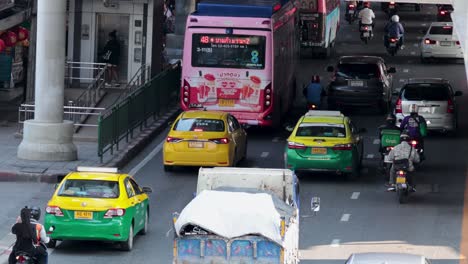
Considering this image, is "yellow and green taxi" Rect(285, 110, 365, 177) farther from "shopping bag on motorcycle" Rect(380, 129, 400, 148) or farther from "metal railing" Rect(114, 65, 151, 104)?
"metal railing" Rect(114, 65, 151, 104)

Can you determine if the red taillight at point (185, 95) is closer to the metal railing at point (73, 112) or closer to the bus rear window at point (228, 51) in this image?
the bus rear window at point (228, 51)

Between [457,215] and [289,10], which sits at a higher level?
[289,10]

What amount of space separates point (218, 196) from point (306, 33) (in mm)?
32663

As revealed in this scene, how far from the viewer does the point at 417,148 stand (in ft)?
109

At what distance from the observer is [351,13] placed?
69438mm

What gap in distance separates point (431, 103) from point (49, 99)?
10.6 meters

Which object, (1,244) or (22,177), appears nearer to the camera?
(1,244)

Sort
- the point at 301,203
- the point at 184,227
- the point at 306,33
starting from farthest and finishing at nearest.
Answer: the point at 306,33
the point at 301,203
the point at 184,227

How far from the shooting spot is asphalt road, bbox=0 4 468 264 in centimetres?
2567

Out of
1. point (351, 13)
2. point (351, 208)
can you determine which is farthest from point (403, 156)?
point (351, 13)

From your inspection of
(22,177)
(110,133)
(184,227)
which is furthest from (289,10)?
(184,227)

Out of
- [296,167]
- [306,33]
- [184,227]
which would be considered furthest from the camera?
[306,33]

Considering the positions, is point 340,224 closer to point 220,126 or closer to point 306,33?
point 220,126

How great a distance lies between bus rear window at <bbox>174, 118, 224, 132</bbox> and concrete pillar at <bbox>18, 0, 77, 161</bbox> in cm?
278
